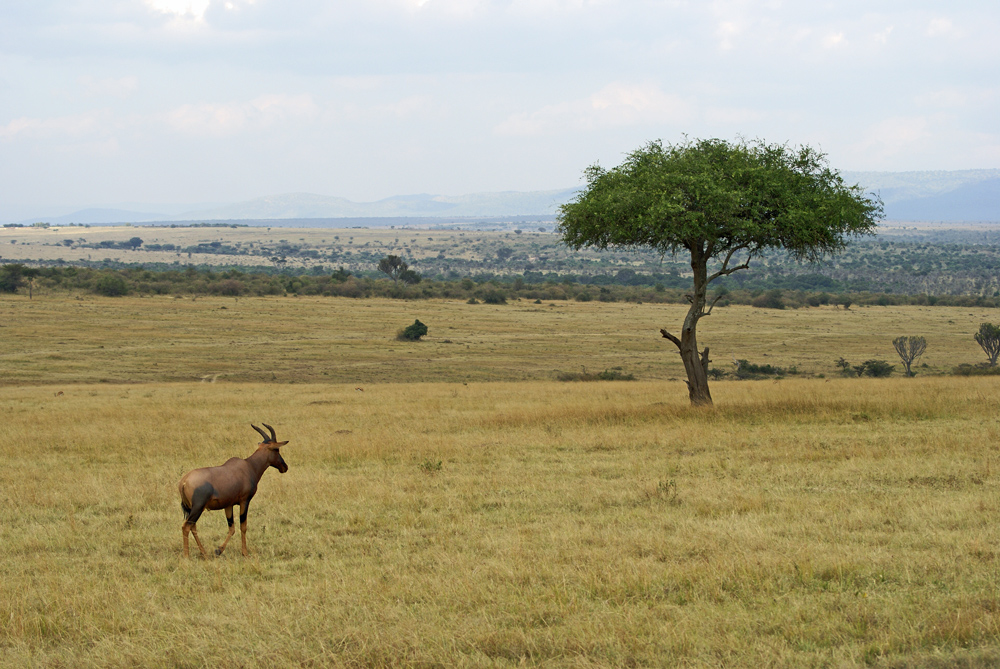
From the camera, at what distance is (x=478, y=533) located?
9.34 m

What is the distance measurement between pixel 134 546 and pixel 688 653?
6.20 m

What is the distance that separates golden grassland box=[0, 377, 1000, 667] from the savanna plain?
32 mm

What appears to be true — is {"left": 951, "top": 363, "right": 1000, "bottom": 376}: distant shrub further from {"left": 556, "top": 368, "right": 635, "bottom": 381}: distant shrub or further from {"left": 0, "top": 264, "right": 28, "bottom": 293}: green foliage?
{"left": 0, "top": 264, "right": 28, "bottom": 293}: green foliage

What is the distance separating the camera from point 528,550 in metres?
8.45

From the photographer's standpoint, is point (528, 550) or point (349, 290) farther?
point (349, 290)

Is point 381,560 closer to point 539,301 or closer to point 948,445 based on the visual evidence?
point 948,445

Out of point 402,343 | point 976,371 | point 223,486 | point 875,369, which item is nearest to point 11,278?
point 402,343

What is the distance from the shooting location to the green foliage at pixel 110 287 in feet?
245

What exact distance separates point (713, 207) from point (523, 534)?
39.5ft

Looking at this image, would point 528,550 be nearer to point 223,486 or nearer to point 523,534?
point 523,534

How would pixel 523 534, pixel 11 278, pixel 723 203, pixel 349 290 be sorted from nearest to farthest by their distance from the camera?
1. pixel 523 534
2. pixel 723 203
3. pixel 11 278
4. pixel 349 290

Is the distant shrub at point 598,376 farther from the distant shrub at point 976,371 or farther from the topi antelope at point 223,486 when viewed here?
the topi antelope at point 223,486

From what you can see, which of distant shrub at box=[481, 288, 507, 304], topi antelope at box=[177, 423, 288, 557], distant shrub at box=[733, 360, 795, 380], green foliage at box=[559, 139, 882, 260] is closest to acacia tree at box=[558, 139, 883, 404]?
green foliage at box=[559, 139, 882, 260]

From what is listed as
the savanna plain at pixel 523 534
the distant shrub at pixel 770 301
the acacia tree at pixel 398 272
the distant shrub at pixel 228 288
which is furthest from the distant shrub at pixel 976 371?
the acacia tree at pixel 398 272
